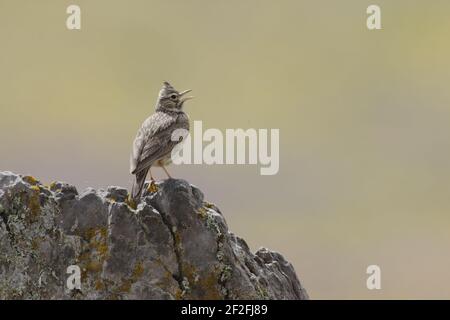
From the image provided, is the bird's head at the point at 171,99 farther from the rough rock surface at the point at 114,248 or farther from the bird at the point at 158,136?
the rough rock surface at the point at 114,248

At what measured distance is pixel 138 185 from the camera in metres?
15.8

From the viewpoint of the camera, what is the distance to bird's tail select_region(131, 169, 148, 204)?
15648 millimetres

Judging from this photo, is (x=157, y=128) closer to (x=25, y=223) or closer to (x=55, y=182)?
(x=55, y=182)

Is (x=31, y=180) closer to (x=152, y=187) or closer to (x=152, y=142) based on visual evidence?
(x=152, y=187)

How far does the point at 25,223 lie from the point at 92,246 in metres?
1.49

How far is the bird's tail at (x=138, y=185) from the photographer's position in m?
15.6

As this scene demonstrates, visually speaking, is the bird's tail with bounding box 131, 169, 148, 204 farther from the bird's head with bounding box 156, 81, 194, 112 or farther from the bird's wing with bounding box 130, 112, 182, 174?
the bird's head with bounding box 156, 81, 194, 112

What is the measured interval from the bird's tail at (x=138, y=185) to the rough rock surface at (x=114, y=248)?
245 millimetres

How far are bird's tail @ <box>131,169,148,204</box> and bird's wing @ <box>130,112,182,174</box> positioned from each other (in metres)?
0.11

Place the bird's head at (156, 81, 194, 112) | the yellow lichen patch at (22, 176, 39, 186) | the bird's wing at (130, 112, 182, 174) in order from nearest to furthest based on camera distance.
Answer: the yellow lichen patch at (22, 176, 39, 186), the bird's wing at (130, 112, 182, 174), the bird's head at (156, 81, 194, 112)

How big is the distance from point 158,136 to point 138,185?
1.80 metres

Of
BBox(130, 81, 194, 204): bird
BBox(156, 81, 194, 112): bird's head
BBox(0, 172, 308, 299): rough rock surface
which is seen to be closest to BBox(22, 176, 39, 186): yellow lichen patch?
BBox(0, 172, 308, 299): rough rock surface
